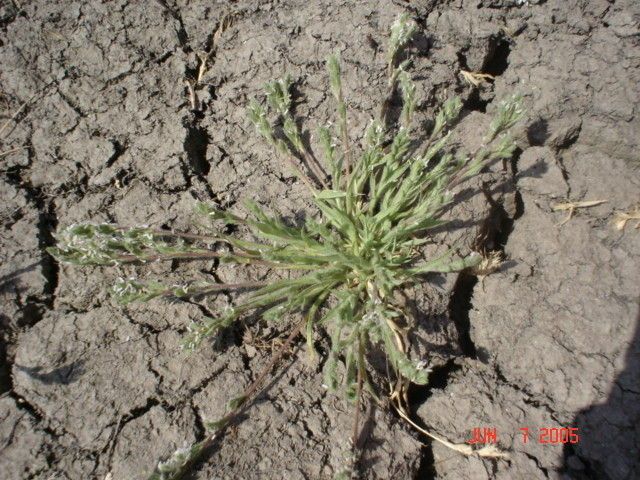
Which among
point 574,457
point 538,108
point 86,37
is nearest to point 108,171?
point 86,37

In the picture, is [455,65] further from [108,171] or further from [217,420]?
[217,420]

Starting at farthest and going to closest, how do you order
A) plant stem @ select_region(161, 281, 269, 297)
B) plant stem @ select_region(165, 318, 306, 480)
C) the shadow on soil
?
plant stem @ select_region(161, 281, 269, 297)
the shadow on soil
plant stem @ select_region(165, 318, 306, 480)
